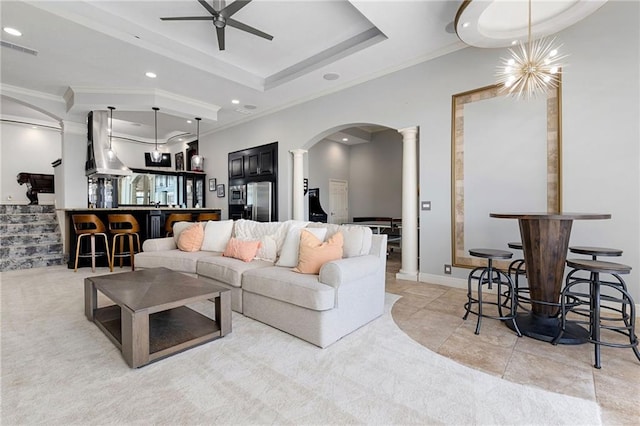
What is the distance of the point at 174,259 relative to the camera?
3650 mm

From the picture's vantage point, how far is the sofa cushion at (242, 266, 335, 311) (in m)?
2.26

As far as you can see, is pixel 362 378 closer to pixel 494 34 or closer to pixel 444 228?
pixel 444 228

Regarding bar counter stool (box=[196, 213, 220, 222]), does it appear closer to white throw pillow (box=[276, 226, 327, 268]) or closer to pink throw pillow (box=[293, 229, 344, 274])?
white throw pillow (box=[276, 226, 327, 268])

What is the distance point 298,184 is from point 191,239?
8.43 feet

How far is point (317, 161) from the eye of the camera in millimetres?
8508

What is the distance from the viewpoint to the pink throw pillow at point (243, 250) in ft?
11.0

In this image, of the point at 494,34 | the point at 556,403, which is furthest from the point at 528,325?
the point at 494,34

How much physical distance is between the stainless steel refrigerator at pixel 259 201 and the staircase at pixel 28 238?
368cm

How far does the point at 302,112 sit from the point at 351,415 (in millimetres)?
5293

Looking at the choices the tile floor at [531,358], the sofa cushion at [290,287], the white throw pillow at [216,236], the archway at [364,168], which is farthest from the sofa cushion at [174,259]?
the archway at [364,168]

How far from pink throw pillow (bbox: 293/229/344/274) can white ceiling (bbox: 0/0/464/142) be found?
253 cm

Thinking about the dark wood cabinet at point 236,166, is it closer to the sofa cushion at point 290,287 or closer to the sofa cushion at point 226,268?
the sofa cushion at point 226,268

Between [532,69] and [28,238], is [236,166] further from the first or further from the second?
[532,69]

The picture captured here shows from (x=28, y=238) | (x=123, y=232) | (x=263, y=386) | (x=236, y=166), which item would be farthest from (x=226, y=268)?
(x=28, y=238)
